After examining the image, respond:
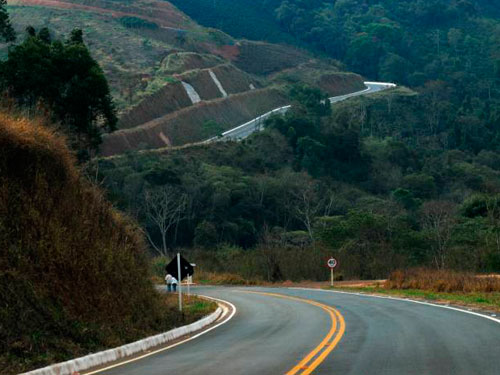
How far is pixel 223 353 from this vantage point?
1602 cm

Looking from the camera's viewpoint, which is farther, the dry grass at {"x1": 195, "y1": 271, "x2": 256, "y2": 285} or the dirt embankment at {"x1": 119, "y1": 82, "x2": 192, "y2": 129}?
the dirt embankment at {"x1": 119, "y1": 82, "x2": 192, "y2": 129}

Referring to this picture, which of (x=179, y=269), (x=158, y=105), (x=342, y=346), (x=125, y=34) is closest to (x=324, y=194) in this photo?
(x=158, y=105)

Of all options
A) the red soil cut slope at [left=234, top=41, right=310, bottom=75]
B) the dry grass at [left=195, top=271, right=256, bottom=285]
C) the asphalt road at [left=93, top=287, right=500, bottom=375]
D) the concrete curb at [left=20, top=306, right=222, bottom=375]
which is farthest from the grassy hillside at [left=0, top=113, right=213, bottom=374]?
the red soil cut slope at [left=234, top=41, right=310, bottom=75]

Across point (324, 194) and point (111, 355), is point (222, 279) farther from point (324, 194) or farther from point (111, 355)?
point (111, 355)

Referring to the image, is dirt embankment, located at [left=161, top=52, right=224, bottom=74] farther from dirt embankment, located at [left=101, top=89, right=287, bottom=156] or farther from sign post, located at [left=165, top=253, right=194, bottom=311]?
sign post, located at [left=165, top=253, right=194, bottom=311]

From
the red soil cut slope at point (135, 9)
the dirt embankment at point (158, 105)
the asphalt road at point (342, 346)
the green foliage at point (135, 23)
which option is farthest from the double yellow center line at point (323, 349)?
the red soil cut slope at point (135, 9)

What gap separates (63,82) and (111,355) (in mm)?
32319

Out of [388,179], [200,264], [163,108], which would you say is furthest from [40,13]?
[200,264]

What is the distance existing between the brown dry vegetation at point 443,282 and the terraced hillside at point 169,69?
55600mm

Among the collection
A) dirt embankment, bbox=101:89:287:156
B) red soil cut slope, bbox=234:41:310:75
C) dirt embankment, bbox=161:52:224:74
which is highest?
red soil cut slope, bbox=234:41:310:75

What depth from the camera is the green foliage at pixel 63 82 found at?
45.0 metres

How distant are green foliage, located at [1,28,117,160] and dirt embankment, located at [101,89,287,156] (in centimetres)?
4576

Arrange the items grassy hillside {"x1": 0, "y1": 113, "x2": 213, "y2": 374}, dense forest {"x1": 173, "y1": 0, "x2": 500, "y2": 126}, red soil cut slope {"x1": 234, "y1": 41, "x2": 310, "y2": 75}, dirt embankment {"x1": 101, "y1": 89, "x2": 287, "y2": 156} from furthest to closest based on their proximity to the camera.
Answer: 1. dense forest {"x1": 173, "y1": 0, "x2": 500, "y2": 126}
2. red soil cut slope {"x1": 234, "y1": 41, "x2": 310, "y2": 75}
3. dirt embankment {"x1": 101, "y1": 89, "x2": 287, "y2": 156}
4. grassy hillside {"x1": 0, "y1": 113, "x2": 213, "y2": 374}

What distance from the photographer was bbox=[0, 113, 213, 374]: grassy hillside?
50.1 ft
